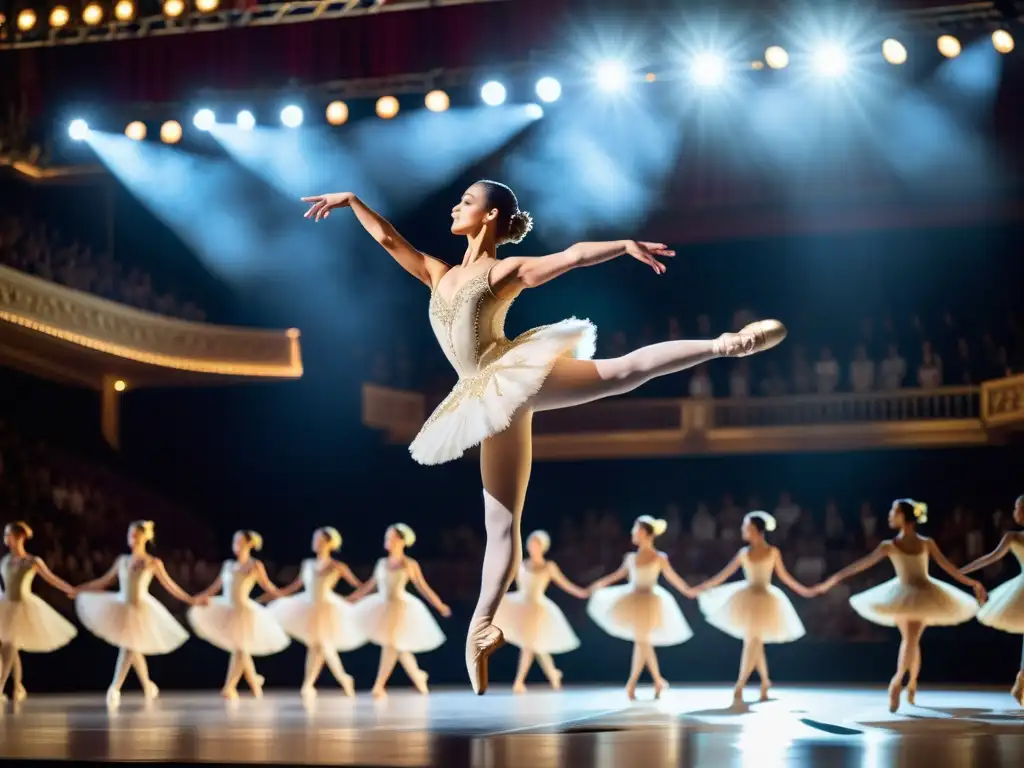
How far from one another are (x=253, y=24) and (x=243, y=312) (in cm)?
478

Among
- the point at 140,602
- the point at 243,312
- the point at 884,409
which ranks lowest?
the point at 140,602

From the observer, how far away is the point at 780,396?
46.3 feet

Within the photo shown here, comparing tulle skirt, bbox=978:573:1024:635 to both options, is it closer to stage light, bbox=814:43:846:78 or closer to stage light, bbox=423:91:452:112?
stage light, bbox=814:43:846:78

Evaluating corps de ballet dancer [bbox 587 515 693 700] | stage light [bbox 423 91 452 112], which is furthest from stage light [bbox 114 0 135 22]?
corps de ballet dancer [bbox 587 515 693 700]

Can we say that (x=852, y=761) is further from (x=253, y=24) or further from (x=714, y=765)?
(x=253, y=24)

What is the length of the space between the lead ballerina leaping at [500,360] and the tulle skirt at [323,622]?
5.16 metres

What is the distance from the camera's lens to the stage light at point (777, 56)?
32.3ft

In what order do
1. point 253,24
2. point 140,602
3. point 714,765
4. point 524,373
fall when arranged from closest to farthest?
point 714,765
point 524,373
point 140,602
point 253,24

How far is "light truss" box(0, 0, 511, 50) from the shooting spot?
33.7 feet

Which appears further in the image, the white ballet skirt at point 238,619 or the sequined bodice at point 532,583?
the sequined bodice at point 532,583

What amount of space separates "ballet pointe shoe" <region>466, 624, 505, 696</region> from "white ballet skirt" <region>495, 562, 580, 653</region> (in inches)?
199

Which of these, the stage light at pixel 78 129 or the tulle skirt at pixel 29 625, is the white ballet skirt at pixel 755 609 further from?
the stage light at pixel 78 129

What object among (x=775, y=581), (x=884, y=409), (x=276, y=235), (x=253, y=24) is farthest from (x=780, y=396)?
(x=253, y=24)

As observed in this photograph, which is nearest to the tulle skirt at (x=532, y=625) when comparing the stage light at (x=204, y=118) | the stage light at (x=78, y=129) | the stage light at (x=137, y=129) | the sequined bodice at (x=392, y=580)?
the sequined bodice at (x=392, y=580)
